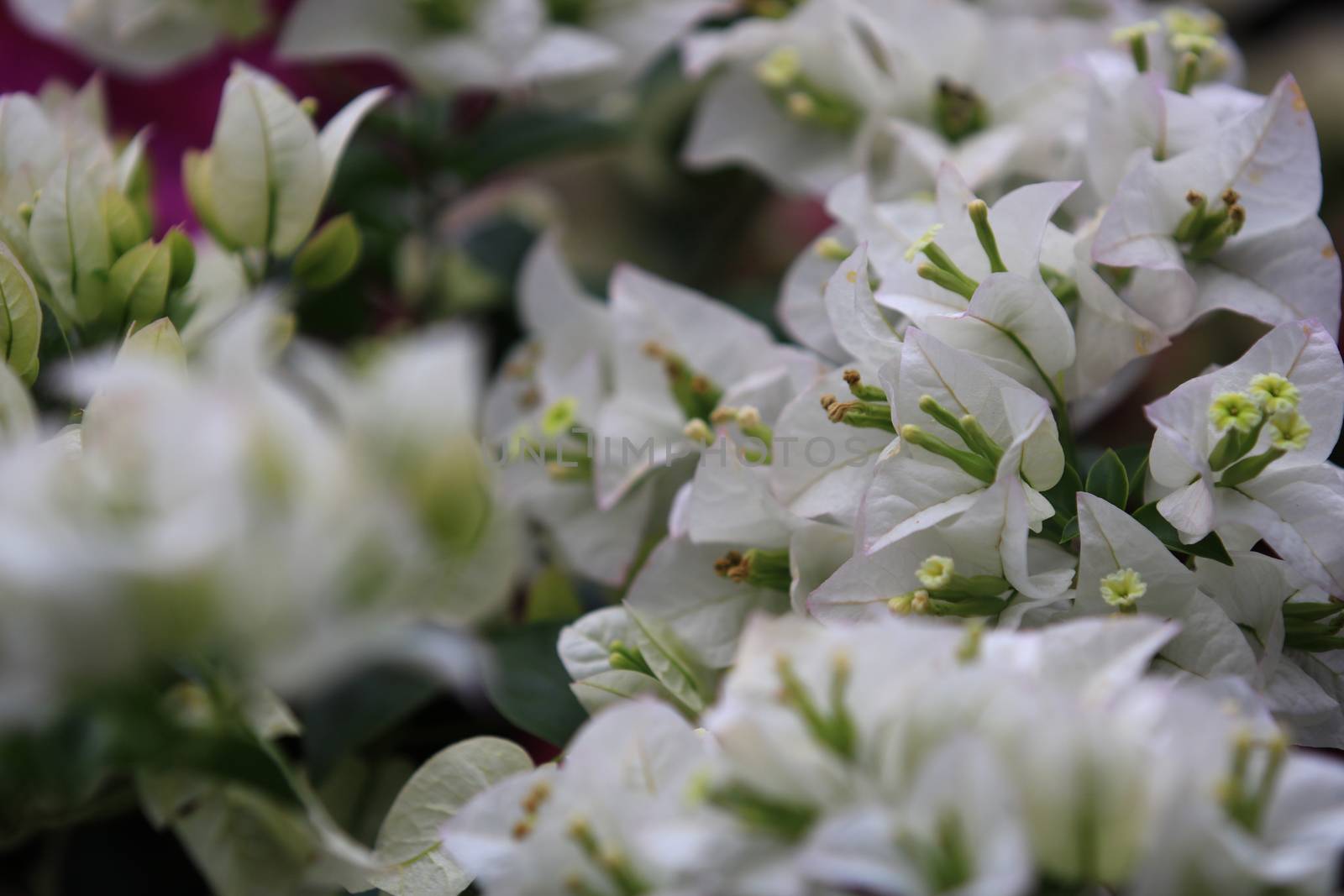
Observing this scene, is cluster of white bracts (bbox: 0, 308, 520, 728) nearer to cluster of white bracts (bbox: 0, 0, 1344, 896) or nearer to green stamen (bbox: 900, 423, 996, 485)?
cluster of white bracts (bbox: 0, 0, 1344, 896)

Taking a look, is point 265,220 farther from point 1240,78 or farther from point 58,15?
point 1240,78

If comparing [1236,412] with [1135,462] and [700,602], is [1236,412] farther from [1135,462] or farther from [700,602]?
[700,602]

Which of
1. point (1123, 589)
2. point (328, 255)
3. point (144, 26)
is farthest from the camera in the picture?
point (144, 26)

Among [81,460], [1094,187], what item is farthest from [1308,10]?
[81,460]

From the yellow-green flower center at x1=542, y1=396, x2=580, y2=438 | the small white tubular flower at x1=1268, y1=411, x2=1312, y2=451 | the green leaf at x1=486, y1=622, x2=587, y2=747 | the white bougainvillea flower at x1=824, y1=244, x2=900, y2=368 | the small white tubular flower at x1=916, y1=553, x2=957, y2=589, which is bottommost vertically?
the green leaf at x1=486, y1=622, x2=587, y2=747

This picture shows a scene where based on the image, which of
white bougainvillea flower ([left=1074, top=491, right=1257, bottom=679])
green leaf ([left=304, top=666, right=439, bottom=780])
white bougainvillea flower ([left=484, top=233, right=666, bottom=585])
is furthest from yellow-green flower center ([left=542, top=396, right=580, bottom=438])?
white bougainvillea flower ([left=1074, top=491, right=1257, bottom=679])

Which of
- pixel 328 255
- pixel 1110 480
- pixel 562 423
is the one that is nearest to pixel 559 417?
pixel 562 423

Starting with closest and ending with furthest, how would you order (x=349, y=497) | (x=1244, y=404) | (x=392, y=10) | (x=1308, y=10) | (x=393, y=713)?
(x=349, y=497)
(x=1244, y=404)
(x=393, y=713)
(x=392, y=10)
(x=1308, y=10)
